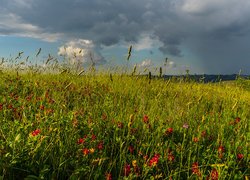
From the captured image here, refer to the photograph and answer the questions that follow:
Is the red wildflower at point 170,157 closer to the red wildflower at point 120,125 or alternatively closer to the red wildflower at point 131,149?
the red wildflower at point 131,149

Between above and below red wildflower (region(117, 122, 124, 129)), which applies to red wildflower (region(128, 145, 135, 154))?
below

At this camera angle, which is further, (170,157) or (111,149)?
(111,149)

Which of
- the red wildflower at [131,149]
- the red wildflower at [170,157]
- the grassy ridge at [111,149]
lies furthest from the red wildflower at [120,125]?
the red wildflower at [170,157]

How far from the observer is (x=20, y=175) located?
334cm

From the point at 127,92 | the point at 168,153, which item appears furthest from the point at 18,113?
the point at 127,92

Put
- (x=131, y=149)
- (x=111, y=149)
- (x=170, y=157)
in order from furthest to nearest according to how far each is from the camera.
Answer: (x=111, y=149)
(x=131, y=149)
(x=170, y=157)

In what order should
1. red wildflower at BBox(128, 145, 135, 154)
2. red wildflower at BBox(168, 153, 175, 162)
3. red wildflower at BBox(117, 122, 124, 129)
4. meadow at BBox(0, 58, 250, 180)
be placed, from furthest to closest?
red wildflower at BBox(117, 122, 124, 129), red wildflower at BBox(128, 145, 135, 154), red wildflower at BBox(168, 153, 175, 162), meadow at BBox(0, 58, 250, 180)

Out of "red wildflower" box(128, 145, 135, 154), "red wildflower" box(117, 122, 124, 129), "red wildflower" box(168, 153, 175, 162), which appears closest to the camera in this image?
"red wildflower" box(168, 153, 175, 162)

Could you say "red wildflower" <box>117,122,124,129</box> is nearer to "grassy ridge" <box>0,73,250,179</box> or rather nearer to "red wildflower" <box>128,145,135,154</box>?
"grassy ridge" <box>0,73,250,179</box>

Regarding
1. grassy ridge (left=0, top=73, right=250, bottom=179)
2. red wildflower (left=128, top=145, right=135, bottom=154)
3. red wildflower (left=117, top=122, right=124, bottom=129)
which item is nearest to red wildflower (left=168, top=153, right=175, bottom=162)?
grassy ridge (left=0, top=73, right=250, bottom=179)

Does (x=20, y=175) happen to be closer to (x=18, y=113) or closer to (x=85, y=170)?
(x=85, y=170)

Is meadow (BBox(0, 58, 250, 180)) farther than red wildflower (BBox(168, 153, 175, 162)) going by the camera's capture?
No

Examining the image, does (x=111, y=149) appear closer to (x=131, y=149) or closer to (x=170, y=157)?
(x=131, y=149)

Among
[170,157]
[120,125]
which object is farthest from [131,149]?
[120,125]
